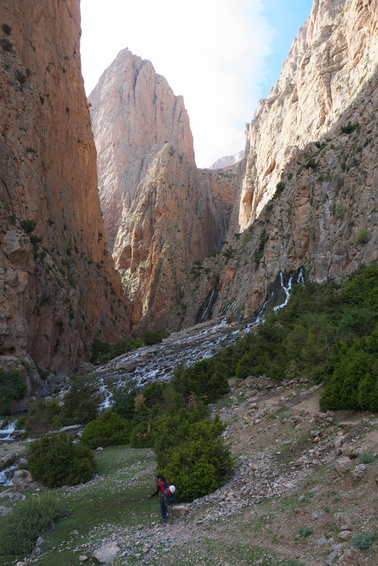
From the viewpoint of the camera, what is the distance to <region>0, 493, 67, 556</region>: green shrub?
22.6 feet

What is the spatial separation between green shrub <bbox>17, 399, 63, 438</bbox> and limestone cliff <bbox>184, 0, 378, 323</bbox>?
16213mm

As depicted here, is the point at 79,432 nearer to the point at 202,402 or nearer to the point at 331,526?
the point at 202,402

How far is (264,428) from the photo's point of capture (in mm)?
10328

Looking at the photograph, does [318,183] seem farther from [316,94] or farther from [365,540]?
[365,540]

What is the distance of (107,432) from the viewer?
14164 millimetres

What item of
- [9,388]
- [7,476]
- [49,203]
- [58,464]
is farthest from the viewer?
[49,203]

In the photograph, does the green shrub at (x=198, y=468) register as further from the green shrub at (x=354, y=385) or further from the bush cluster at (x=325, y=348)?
the bush cluster at (x=325, y=348)

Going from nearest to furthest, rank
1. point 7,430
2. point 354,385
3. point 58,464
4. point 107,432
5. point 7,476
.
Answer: point 354,385, point 58,464, point 7,476, point 107,432, point 7,430

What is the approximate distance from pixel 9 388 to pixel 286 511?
56.8 feet

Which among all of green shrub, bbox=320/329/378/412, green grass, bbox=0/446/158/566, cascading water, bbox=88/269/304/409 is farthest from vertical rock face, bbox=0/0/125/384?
green shrub, bbox=320/329/378/412

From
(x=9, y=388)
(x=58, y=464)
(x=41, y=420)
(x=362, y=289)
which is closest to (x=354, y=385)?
(x=58, y=464)

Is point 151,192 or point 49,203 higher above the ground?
point 151,192

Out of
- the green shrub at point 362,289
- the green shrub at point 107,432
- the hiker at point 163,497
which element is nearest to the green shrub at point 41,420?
the green shrub at point 107,432

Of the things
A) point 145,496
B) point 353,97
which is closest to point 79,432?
point 145,496
